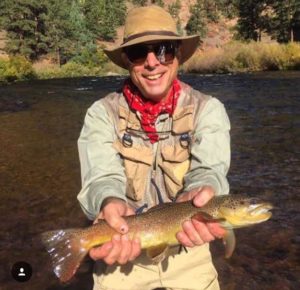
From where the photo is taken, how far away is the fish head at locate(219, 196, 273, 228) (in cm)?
289

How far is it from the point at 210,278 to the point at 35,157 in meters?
8.12

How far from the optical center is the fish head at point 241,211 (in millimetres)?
2893

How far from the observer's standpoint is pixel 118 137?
319 cm

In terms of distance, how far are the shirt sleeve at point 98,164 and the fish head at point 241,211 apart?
636 mm

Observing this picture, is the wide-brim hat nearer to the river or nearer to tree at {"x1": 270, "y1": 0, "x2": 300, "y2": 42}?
the river

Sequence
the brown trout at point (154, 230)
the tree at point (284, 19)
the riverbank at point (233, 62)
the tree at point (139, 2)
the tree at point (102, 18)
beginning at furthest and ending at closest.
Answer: the tree at point (139, 2) → the tree at point (102, 18) → the tree at point (284, 19) → the riverbank at point (233, 62) → the brown trout at point (154, 230)

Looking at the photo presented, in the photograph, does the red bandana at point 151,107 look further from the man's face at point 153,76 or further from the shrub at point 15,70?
the shrub at point 15,70

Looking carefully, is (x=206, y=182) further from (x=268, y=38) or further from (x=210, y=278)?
(x=268, y=38)

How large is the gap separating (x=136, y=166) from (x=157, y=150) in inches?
6.9

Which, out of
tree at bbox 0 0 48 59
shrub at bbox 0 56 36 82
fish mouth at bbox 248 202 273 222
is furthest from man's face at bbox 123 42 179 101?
tree at bbox 0 0 48 59

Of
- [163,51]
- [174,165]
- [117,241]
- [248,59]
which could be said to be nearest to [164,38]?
[163,51]

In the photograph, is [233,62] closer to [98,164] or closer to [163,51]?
[163,51]

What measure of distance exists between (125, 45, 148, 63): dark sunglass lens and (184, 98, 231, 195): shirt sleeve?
53cm

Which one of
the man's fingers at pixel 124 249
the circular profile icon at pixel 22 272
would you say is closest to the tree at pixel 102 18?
the circular profile icon at pixel 22 272
